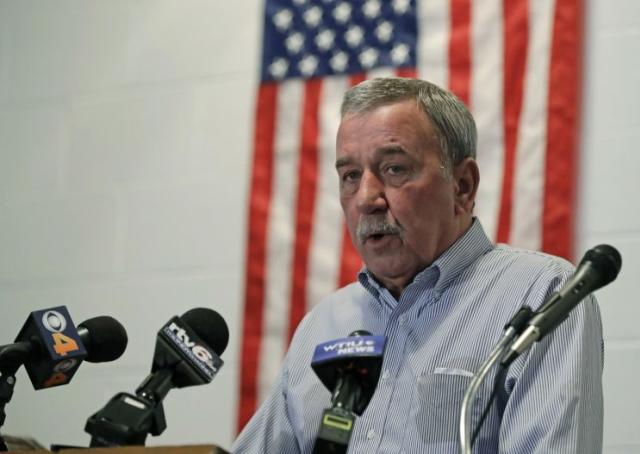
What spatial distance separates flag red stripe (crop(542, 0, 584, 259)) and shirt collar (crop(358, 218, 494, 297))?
861mm

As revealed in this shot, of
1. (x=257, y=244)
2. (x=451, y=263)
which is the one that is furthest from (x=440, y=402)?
(x=257, y=244)

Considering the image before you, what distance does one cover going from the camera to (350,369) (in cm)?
170

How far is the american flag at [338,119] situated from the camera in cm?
354

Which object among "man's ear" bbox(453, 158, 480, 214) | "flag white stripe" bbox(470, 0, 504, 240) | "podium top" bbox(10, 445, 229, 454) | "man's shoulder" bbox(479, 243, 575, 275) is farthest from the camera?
"flag white stripe" bbox(470, 0, 504, 240)

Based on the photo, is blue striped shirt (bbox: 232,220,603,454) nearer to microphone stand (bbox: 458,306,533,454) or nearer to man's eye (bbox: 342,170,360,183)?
man's eye (bbox: 342,170,360,183)

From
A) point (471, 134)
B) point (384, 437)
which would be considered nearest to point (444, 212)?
point (471, 134)

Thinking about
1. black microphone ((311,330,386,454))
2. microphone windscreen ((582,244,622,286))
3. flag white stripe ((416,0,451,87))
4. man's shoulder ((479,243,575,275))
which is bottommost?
man's shoulder ((479,243,575,275))

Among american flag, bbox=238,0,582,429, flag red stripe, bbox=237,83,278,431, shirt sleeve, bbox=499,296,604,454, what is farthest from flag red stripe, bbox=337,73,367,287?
shirt sleeve, bbox=499,296,604,454

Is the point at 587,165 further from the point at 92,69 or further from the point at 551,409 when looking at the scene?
the point at 92,69

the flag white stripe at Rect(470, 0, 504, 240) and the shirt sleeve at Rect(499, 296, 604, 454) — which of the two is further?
the flag white stripe at Rect(470, 0, 504, 240)

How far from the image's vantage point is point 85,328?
213 centimetres

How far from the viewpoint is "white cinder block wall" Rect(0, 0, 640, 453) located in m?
4.05

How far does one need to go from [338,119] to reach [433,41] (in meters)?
0.41

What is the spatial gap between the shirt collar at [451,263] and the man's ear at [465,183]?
0.15 feet
